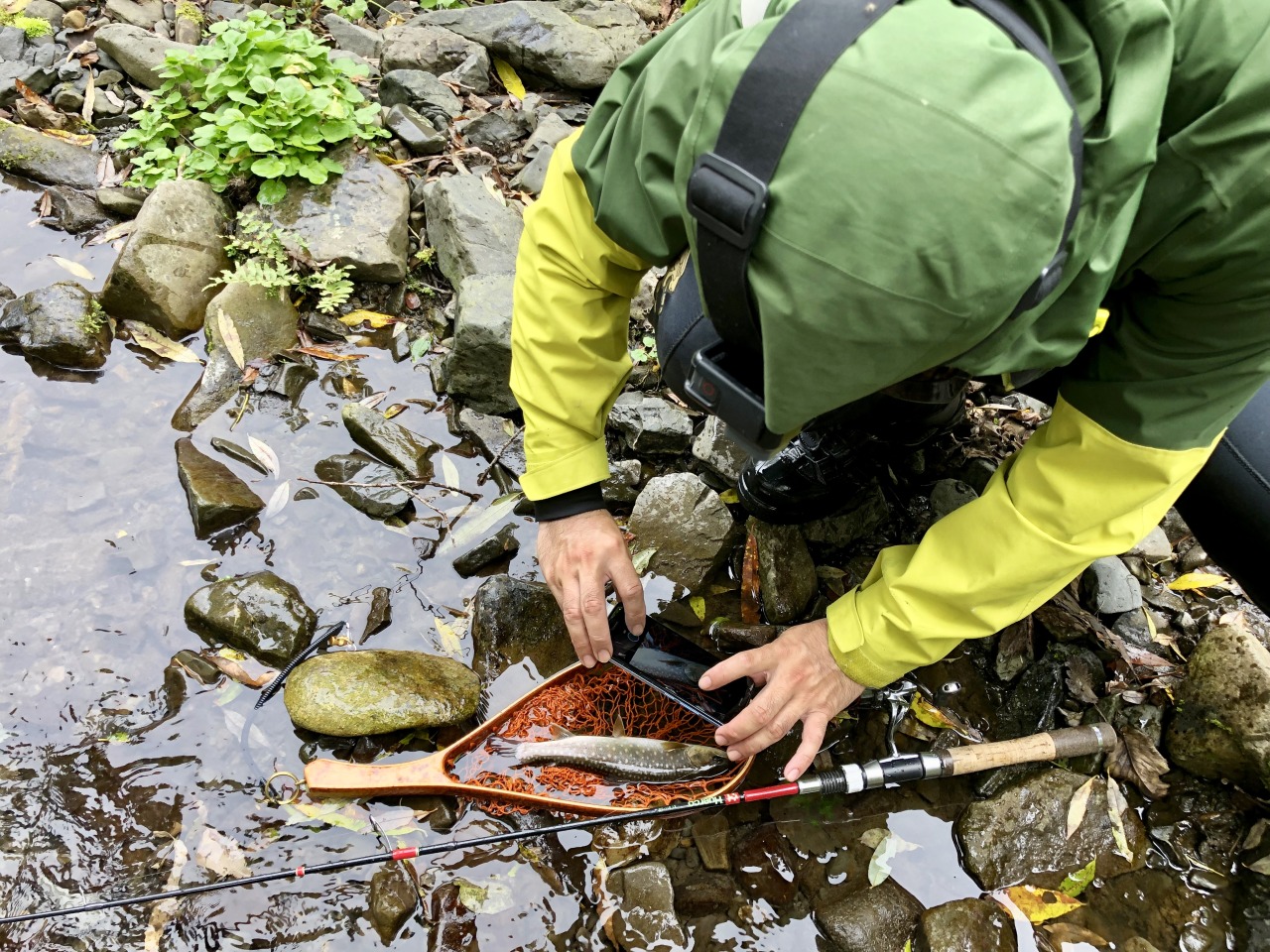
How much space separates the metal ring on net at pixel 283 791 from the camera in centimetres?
271

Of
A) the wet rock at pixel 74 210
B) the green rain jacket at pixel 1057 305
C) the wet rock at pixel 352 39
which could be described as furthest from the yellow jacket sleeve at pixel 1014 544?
the wet rock at pixel 352 39

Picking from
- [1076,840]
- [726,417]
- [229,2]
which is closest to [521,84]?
[229,2]

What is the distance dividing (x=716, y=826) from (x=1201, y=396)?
6.25ft

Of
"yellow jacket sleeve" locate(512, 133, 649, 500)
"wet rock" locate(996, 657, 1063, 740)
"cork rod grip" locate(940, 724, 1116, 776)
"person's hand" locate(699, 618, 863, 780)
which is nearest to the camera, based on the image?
"yellow jacket sleeve" locate(512, 133, 649, 500)

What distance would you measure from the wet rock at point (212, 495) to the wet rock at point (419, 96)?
2.29 meters

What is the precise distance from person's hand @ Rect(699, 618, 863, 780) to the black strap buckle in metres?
1.47

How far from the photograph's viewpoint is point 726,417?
177cm

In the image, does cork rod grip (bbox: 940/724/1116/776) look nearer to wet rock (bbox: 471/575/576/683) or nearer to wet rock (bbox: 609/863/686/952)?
wet rock (bbox: 609/863/686/952)

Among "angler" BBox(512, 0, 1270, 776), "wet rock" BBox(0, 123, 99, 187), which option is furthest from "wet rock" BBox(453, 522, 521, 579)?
"wet rock" BBox(0, 123, 99, 187)

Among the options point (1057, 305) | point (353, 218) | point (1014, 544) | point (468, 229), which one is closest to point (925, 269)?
point (1057, 305)

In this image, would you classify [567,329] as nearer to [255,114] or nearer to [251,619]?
[251,619]

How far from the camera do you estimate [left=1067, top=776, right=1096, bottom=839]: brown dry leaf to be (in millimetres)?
2898

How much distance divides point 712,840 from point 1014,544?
1391 millimetres

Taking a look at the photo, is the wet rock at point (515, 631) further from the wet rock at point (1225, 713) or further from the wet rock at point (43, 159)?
the wet rock at point (43, 159)
